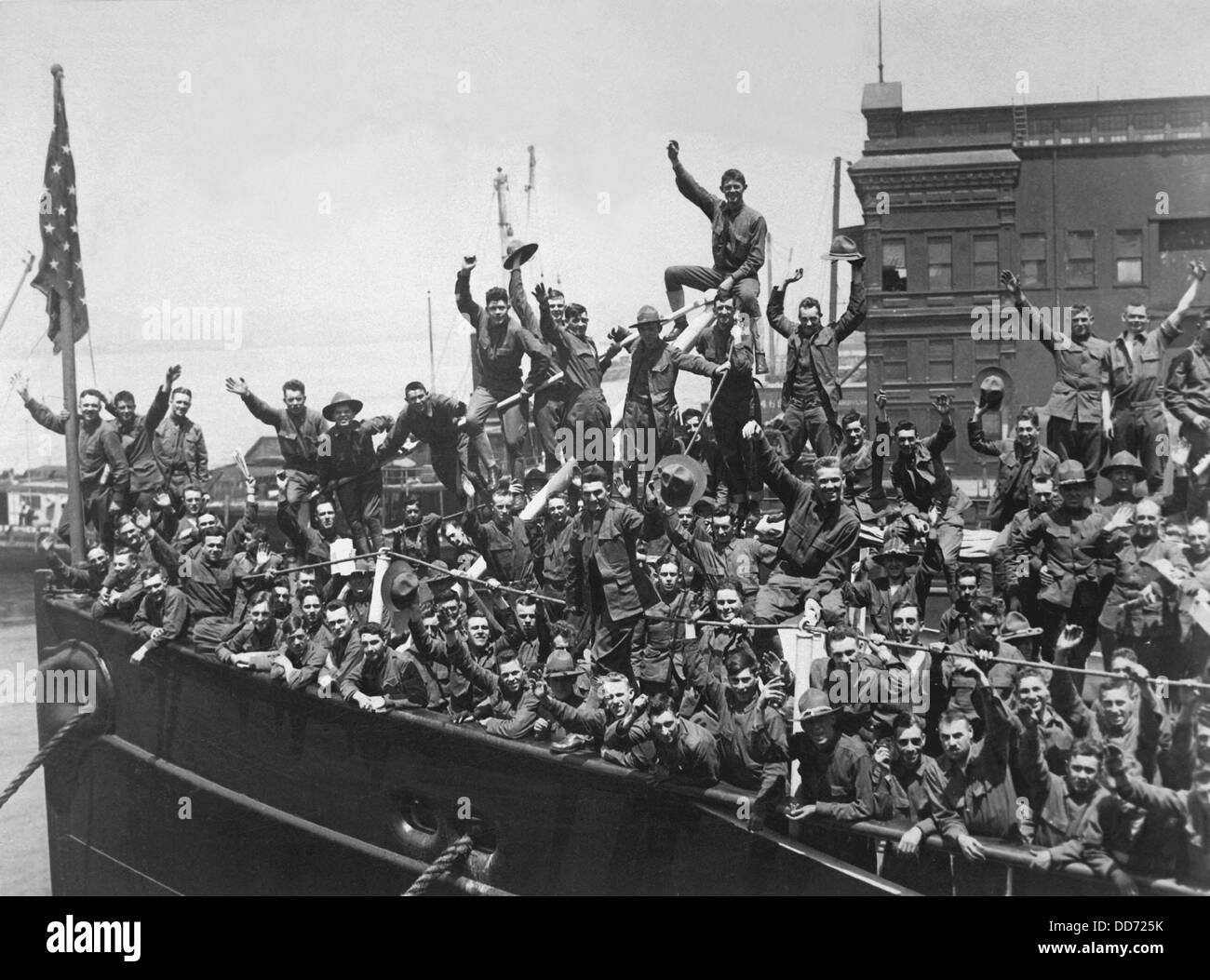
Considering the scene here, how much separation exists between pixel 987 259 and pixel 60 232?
14131 mm

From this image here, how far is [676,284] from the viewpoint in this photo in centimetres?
1023

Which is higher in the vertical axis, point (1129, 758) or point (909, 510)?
point (909, 510)

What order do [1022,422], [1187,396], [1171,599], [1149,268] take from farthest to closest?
1. [1149,268]
2. [1187,396]
3. [1022,422]
4. [1171,599]

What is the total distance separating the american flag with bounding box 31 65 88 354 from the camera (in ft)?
37.1

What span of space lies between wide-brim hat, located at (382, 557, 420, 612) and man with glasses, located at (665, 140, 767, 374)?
10.8 feet

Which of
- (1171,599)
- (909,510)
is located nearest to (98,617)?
(909,510)

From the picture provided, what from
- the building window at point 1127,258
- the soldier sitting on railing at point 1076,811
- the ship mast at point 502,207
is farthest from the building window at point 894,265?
the soldier sitting on railing at point 1076,811

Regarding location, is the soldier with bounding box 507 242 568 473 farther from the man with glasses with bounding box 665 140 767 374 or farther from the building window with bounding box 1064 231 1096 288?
the building window with bounding box 1064 231 1096 288

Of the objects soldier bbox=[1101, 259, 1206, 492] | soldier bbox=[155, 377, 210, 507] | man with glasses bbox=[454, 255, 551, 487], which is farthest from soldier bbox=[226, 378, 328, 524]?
soldier bbox=[1101, 259, 1206, 492]

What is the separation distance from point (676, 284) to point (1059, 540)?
4.18 meters

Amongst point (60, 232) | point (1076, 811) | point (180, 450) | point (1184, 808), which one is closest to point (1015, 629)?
point (1076, 811)

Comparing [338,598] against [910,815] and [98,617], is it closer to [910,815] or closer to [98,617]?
[98,617]

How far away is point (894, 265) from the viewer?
21.2m

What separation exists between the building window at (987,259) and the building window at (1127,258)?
1842 millimetres
